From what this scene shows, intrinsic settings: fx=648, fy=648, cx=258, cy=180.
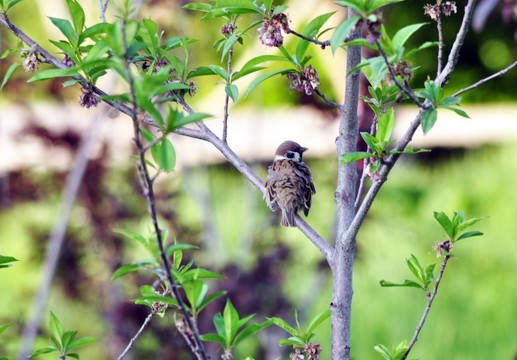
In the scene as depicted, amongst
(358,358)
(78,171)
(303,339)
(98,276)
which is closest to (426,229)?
(358,358)

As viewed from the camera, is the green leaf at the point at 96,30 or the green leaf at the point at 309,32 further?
the green leaf at the point at 309,32

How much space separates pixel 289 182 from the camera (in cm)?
278

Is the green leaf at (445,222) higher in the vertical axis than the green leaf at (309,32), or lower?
lower

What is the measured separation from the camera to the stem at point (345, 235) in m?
1.31

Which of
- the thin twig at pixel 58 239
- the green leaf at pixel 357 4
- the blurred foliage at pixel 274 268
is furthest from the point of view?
the blurred foliage at pixel 274 268

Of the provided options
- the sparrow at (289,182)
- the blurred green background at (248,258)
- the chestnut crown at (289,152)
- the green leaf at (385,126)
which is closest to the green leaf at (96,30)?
the green leaf at (385,126)

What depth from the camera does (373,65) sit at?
3.57 ft

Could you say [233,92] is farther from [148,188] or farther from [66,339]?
[66,339]

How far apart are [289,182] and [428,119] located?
1.70 meters

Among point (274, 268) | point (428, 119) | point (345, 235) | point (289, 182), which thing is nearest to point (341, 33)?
point (428, 119)

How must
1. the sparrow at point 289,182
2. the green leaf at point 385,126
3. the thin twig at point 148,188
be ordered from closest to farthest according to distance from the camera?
the thin twig at point 148,188
the green leaf at point 385,126
the sparrow at point 289,182

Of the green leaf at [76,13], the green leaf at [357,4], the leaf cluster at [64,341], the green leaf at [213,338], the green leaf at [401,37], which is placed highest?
the green leaf at [76,13]

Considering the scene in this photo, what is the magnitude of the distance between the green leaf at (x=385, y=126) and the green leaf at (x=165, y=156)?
421 millimetres

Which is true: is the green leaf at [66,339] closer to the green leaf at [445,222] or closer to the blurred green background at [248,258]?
the green leaf at [445,222]
